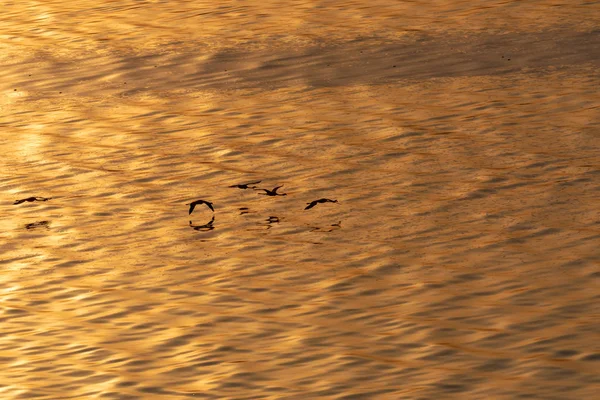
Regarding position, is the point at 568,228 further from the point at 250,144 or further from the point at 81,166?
the point at 81,166

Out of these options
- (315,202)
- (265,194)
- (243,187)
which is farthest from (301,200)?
(243,187)

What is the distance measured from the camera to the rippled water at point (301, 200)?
198 inches

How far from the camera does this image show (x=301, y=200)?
22.6 ft

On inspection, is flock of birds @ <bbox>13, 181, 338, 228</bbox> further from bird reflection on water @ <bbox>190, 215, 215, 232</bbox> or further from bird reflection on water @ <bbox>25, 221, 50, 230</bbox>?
bird reflection on water @ <bbox>25, 221, 50, 230</bbox>

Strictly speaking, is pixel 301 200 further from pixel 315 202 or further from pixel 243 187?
pixel 243 187

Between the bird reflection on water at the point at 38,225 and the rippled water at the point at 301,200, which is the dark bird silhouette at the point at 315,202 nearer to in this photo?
the rippled water at the point at 301,200

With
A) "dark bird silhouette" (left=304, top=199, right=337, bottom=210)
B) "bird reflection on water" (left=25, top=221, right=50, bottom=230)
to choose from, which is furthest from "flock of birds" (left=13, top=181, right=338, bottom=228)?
"bird reflection on water" (left=25, top=221, right=50, bottom=230)

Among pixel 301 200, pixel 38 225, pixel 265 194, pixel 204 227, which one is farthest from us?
pixel 265 194

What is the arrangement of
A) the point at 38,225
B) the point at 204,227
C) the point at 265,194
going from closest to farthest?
the point at 204,227
the point at 38,225
the point at 265,194

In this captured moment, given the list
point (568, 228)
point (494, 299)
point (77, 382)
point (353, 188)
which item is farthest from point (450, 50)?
point (77, 382)

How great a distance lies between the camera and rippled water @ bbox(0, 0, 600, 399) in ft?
16.5

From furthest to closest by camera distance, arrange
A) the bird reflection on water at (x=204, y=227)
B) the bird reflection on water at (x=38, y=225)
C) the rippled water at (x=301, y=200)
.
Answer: the bird reflection on water at (x=38, y=225) → the bird reflection on water at (x=204, y=227) → the rippled water at (x=301, y=200)

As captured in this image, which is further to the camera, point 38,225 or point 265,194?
point 265,194

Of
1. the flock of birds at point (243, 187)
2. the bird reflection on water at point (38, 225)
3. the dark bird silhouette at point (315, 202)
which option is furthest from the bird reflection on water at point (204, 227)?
the bird reflection on water at point (38, 225)
